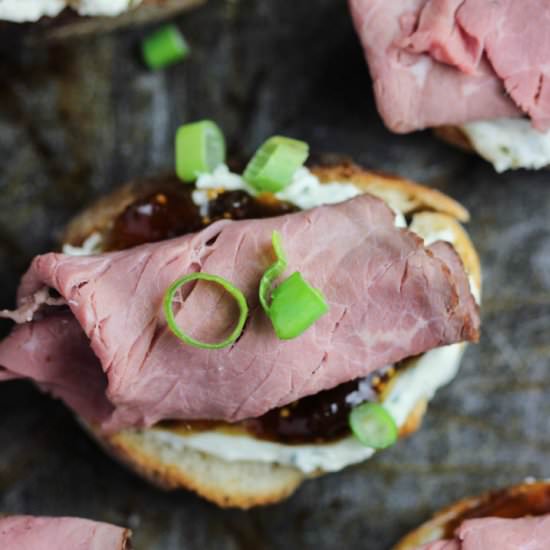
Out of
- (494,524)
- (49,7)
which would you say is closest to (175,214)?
(49,7)

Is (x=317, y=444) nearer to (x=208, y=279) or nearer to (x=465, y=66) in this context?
(x=208, y=279)

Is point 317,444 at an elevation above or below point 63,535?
below

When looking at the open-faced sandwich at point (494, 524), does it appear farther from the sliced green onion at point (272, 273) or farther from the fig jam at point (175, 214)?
the fig jam at point (175, 214)

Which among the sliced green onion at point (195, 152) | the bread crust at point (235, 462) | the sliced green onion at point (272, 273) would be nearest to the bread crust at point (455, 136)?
the bread crust at point (235, 462)

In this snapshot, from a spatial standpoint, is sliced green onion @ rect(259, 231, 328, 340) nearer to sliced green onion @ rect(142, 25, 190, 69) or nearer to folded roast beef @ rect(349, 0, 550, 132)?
folded roast beef @ rect(349, 0, 550, 132)

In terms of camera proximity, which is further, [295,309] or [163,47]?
[163,47]

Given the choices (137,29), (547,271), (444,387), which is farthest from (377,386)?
(137,29)
